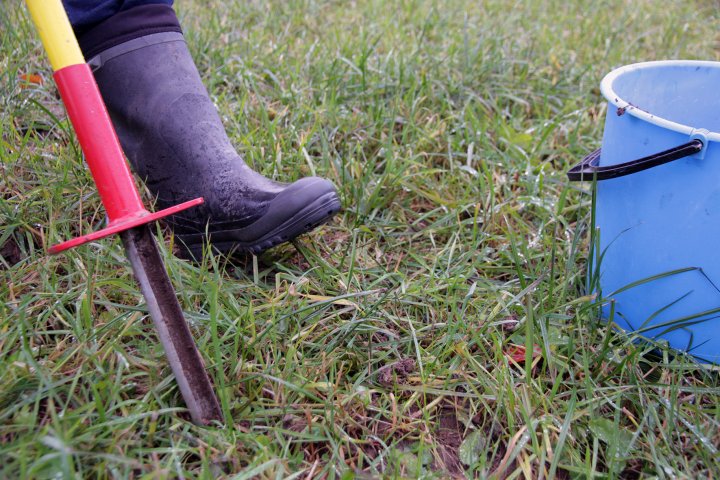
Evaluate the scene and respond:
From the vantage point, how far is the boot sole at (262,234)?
1224 millimetres

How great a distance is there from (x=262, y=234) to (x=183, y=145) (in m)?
0.26

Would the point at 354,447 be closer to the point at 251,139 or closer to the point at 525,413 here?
the point at 525,413

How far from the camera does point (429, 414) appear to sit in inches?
41.0

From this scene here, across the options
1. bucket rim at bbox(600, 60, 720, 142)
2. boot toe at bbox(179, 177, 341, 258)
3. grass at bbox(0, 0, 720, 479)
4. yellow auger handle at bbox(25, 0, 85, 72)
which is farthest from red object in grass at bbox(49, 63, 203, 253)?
bucket rim at bbox(600, 60, 720, 142)

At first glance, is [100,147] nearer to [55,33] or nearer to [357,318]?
[55,33]

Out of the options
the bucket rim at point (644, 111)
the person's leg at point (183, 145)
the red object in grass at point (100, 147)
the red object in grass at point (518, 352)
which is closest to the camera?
the red object in grass at point (100, 147)

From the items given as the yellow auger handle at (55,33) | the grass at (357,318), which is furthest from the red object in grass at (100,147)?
the grass at (357,318)

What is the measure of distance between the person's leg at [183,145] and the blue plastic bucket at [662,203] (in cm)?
56

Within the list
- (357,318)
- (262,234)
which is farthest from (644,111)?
(262,234)

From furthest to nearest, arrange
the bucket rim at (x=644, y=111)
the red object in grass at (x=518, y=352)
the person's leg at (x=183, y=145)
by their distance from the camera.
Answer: the person's leg at (x=183, y=145) < the red object in grass at (x=518, y=352) < the bucket rim at (x=644, y=111)

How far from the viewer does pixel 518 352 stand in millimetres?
1164

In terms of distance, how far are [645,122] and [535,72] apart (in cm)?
124

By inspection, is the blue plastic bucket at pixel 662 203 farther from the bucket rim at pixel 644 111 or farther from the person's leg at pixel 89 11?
the person's leg at pixel 89 11

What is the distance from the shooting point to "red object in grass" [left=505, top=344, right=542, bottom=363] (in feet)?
3.76
